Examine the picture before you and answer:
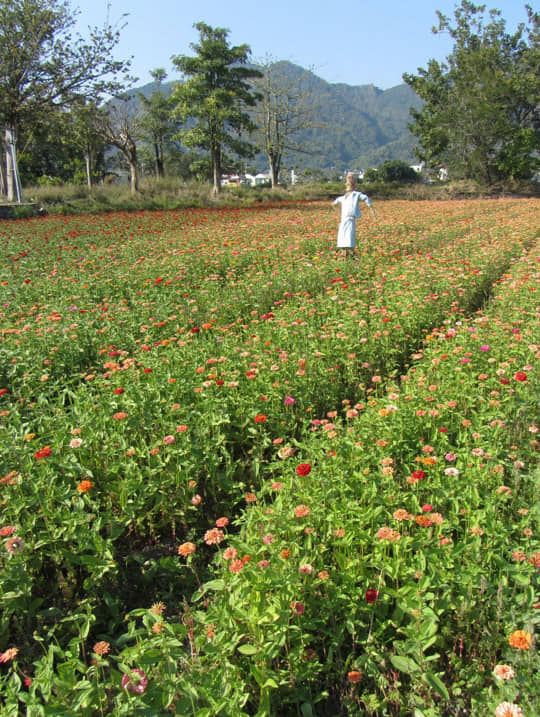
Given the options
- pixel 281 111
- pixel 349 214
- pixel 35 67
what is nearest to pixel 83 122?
pixel 35 67

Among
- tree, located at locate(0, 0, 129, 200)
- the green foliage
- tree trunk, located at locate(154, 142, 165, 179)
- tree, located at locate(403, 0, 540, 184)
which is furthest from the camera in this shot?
the green foliage

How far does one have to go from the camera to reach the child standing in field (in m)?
8.27

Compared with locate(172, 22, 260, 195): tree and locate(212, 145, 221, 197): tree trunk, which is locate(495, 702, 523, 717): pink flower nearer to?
locate(172, 22, 260, 195): tree

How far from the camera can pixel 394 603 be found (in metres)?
1.92

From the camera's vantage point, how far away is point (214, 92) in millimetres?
29562

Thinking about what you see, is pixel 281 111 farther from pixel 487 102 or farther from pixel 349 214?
pixel 349 214

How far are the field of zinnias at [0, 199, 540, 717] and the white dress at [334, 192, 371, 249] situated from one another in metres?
3.58

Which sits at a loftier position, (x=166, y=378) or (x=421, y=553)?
(x=166, y=378)

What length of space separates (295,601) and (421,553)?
52cm

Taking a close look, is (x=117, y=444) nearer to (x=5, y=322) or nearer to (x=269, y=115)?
(x=5, y=322)

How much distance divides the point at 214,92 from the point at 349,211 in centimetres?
2591

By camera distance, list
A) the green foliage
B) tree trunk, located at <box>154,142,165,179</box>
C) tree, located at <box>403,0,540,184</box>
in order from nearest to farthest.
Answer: tree, located at <box>403,0,540,184</box>, tree trunk, located at <box>154,142,165,179</box>, the green foliage

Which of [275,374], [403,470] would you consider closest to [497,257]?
[275,374]

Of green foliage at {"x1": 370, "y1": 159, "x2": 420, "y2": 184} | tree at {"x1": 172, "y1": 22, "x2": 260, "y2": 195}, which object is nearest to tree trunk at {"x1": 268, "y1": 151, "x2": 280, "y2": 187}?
tree at {"x1": 172, "y1": 22, "x2": 260, "y2": 195}
